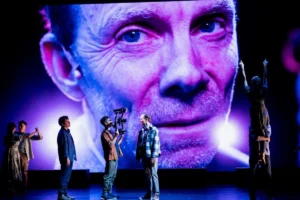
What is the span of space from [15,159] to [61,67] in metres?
2.13

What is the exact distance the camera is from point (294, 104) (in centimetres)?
852

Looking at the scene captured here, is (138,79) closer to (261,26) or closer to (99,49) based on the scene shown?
(99,49)

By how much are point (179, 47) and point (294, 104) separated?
7.94ft

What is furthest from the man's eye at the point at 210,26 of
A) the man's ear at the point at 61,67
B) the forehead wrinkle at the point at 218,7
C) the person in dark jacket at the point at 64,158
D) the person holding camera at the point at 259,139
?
the person in dark jacket at the point at 64,158

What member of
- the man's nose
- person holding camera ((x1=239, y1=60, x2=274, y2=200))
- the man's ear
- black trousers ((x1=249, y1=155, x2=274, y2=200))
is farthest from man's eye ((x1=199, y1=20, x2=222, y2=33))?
black trousers ((x1=249, y1=155, x2=274, y2=200))

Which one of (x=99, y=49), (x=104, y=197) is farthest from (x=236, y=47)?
(x=104, y=197)

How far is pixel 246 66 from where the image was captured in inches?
341

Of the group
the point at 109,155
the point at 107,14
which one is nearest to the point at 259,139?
the point at 109,155

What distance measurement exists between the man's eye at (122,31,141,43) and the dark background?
5.35ft

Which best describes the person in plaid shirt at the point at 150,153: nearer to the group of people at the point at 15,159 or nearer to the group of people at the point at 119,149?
the group of people at the point at 119,149

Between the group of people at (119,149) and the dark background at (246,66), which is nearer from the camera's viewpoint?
the group of people at (119,149)

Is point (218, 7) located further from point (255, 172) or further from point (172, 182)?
point (255, 172)

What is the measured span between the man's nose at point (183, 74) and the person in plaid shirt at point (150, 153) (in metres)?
1.89

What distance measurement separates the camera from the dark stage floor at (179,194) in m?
6.84
